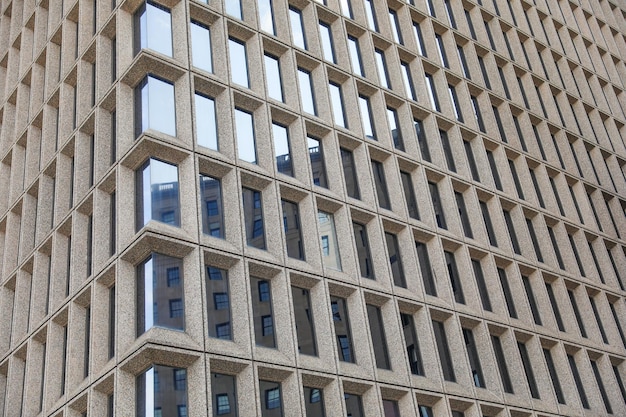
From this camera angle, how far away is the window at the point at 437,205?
29.4m

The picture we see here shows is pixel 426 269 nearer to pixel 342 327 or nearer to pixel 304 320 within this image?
pixel 342 327

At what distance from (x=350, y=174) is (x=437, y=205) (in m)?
3.78

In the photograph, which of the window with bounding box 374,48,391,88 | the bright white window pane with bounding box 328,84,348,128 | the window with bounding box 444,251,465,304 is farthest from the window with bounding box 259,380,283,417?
the window with bounding box 374,48,391,88

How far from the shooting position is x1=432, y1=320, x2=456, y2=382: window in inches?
1022

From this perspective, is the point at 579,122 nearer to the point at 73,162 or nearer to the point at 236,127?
the point at 236,127

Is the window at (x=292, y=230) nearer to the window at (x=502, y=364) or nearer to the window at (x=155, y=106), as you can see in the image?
the window at (x=155, y=106)

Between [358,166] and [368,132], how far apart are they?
1860mm

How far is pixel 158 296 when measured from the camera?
20828 millimetres

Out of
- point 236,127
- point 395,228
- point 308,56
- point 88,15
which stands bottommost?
point 395,228

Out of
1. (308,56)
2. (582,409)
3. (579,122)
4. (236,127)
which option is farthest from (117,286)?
(579,122)

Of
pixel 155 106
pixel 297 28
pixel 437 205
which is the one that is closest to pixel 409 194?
pixel 437 205

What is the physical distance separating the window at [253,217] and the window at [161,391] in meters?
4.74

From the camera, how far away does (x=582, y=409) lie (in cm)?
2841

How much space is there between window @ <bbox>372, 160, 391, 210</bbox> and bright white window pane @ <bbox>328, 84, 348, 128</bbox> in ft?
5.65
